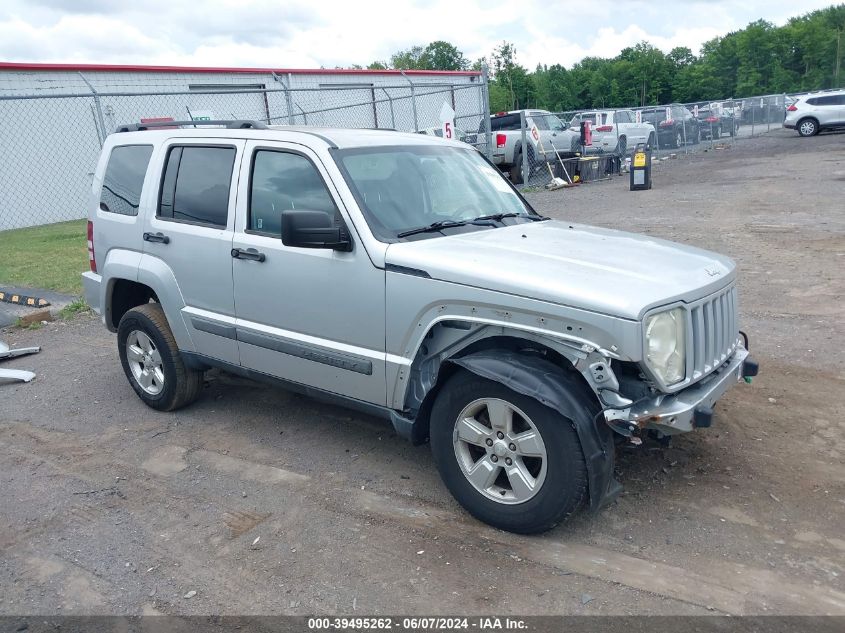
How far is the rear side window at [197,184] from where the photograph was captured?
491cm

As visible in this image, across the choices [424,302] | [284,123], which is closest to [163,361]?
[424,302]

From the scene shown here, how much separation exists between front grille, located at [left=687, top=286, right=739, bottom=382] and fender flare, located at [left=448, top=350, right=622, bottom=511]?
54cm

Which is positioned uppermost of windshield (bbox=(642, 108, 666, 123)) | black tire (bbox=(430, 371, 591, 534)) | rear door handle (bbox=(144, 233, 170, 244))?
windshield (bbox=(642, 108, 666, 123))

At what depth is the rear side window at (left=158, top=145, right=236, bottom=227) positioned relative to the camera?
4906mm

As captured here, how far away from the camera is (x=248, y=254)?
15.2 feet

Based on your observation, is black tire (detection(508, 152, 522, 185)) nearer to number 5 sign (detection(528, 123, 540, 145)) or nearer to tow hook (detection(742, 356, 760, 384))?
number 5 sign (detection(528, 123, 540, 145))

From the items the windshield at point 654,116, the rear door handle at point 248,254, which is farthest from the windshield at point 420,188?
the windshield at point 654,116

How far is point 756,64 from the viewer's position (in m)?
75.9

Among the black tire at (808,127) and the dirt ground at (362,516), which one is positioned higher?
the black tire at (808,127)

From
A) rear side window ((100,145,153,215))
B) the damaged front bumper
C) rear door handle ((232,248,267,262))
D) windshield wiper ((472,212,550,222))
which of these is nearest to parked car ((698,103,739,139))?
windshield wiper ((472,212,550,222))

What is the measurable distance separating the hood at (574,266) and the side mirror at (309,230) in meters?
0.33

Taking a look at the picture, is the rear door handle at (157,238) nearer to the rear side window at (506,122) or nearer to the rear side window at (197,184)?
the rear side window at (197,184)

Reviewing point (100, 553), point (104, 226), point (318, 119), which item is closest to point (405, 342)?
point (100, 553)

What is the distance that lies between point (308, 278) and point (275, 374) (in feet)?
2.58
